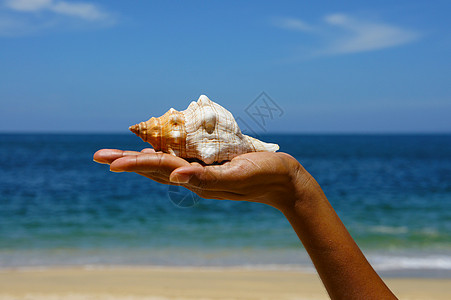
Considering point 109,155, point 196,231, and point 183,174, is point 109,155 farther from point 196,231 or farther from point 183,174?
point 196,231

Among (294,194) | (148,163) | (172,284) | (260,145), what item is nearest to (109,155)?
(148,163)

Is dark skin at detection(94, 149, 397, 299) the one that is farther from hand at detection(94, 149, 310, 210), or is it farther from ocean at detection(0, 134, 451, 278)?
ocean at detection(0, 134, 451, 278)

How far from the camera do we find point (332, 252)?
1.62m

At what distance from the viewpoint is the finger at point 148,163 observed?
5.08ft

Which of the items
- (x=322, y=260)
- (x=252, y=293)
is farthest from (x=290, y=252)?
(x=322, y=260)

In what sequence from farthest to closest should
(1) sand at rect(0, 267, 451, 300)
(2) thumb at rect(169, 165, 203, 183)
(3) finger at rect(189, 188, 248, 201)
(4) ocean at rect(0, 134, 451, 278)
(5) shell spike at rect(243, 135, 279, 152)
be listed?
(4) ocean at rect(0, 134, 451, 278), (1) sand at rect(0, 267, 451, 300), (5) shell spike at rect(243, 135, 279, 152), (3) finger at rect(189, 188, 248, 201), (2) thumb at rect(169, 165, 203, 183)

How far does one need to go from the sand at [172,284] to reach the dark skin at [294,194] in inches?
159

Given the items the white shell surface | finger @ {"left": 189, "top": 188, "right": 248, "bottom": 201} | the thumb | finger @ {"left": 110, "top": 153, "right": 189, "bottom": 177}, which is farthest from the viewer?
the white shell surface

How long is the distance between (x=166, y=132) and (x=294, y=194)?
80 centimetres

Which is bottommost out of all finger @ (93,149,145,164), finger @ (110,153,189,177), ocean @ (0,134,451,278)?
finger @ (110,153,189,177)

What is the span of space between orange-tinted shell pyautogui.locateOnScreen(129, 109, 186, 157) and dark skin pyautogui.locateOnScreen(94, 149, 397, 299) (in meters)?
0.43

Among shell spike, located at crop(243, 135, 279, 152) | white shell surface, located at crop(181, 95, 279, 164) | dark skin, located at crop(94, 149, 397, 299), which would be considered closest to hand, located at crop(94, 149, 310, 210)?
dark skin, located at crop(94, 149, 397, 299)

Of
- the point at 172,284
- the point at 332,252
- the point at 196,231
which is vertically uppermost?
the point at 196,231

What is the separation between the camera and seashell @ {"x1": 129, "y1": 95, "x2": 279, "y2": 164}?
6.98ft
